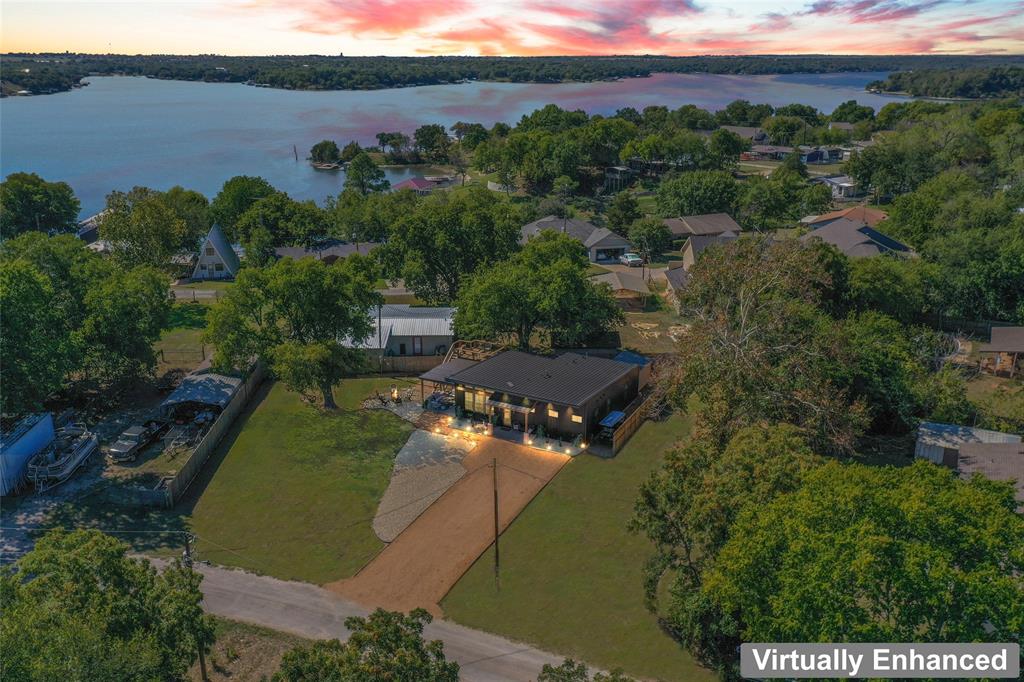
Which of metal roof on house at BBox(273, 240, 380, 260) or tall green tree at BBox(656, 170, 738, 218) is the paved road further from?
tall green tree at BBox(656, 170, 738, 218)

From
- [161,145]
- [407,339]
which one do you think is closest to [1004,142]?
[407,339]

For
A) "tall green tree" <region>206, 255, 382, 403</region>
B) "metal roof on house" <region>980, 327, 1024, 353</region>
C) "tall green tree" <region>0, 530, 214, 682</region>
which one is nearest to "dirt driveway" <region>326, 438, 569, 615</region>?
"tall green tree" <region>0, 530, 214, 682</region>

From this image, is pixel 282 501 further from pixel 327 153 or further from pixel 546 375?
pixel 327 153

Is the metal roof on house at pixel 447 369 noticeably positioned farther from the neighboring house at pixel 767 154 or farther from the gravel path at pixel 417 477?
the neighboring house at pixel 767 154

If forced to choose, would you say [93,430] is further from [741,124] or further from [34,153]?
[741,124]

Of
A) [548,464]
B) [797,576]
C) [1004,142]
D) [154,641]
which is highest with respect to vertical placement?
[1004,142]

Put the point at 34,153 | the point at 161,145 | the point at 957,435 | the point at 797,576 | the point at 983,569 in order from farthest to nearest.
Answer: the point at 161,145 < the point at 34,153 < the point at 957,435 < the point at 797,576 < the point at 983,569

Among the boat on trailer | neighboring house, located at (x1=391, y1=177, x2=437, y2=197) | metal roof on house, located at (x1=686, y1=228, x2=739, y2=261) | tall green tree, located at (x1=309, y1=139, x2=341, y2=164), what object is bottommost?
the boat on trailer
